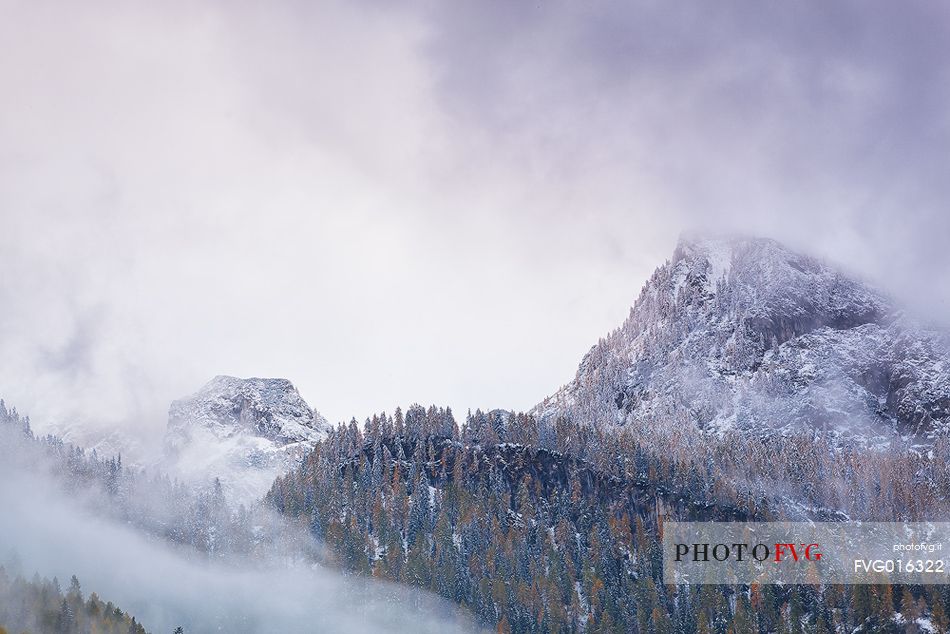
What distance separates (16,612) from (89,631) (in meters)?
14.0

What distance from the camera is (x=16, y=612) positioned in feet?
631

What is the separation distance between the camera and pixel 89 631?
195875 millimetres
